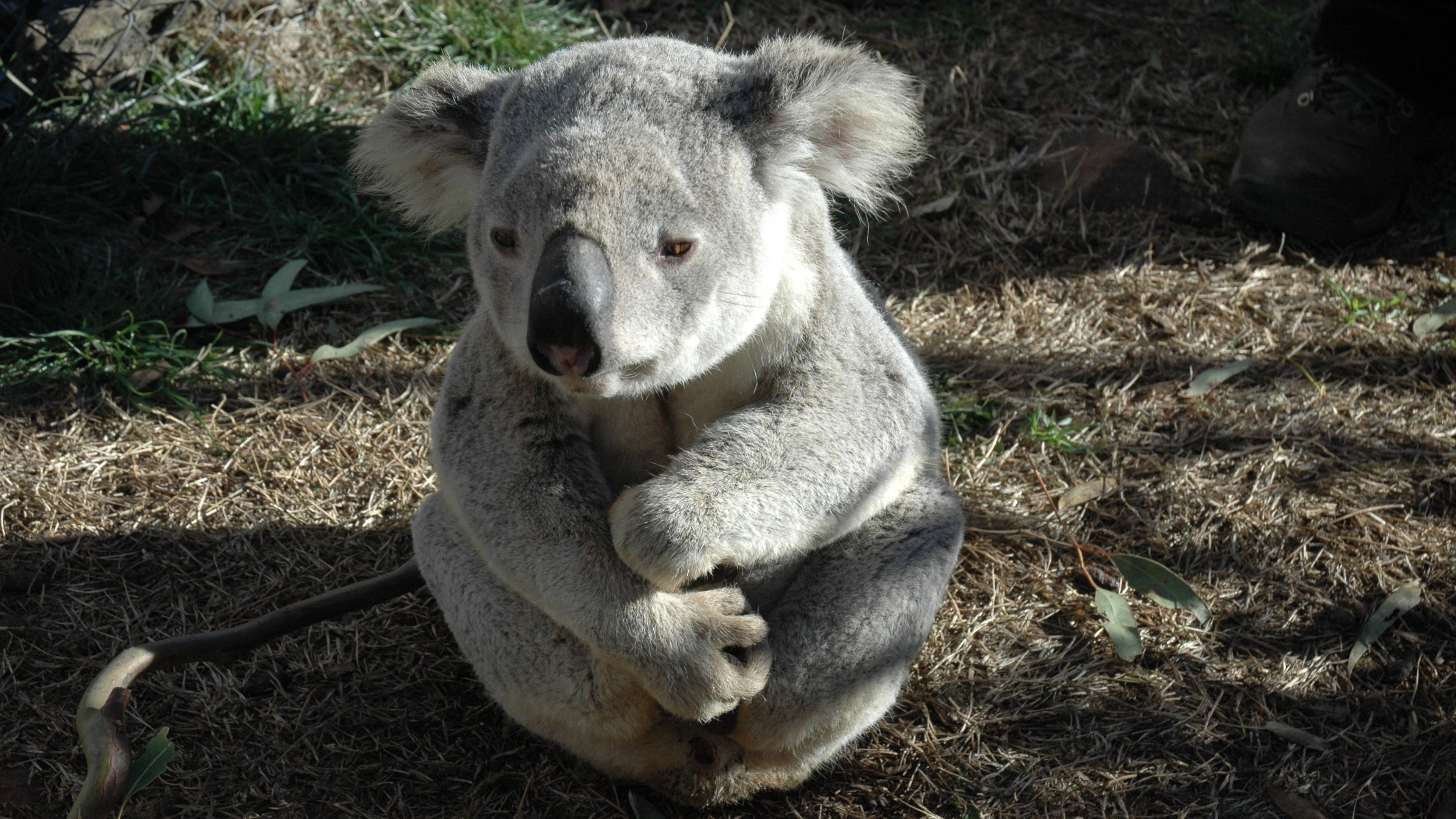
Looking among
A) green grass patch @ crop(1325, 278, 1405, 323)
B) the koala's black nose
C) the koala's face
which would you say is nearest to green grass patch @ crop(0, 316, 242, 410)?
the koala's face

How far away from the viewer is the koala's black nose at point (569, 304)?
170cm

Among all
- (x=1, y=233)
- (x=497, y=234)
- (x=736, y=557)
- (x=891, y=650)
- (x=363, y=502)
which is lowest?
(x=363, y=502)

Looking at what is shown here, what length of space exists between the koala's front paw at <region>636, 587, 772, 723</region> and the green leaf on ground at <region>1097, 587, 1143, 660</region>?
1.06 m

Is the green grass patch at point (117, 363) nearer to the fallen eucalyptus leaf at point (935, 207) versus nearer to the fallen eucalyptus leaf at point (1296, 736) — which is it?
the fallen eucalyptus leaf at point (935, 207)

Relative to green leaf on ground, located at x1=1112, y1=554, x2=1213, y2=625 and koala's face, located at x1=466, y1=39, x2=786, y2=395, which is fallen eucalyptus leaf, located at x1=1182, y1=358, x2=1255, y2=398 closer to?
green leaf on ground, located at x1=1112, y1=554, x2=1213, y2=625

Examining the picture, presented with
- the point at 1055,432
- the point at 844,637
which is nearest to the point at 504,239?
the point at 844,637

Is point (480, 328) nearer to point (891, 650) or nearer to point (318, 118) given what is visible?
point (891, 650)

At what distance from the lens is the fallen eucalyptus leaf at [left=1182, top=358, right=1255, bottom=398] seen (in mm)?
3529

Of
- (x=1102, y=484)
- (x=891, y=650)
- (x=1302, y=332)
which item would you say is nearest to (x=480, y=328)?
(x=891, y=650)

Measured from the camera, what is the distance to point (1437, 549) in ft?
9.57

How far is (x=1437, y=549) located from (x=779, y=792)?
1.88m

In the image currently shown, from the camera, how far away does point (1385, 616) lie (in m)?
2.71

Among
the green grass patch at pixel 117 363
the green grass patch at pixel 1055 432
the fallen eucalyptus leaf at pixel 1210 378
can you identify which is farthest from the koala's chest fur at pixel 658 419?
the fallen eucalyptus leaf at pixel 1210 378

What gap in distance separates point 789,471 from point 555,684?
0.65 m
